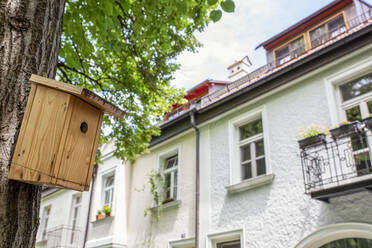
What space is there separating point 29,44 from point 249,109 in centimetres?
707

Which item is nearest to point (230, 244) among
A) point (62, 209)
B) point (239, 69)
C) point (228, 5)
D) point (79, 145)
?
point (228, 5)

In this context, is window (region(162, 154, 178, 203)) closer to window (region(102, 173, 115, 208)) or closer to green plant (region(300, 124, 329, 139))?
window (region(102, 173, 115, 208))

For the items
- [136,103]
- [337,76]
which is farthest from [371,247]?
[136,103]

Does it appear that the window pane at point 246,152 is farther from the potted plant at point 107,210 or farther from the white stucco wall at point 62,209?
the white stucco wall at point 62,209

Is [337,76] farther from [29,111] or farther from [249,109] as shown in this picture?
[29,111]

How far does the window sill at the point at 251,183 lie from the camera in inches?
299

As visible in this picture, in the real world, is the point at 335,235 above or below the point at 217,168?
below

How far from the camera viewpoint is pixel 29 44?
2258 millimetres

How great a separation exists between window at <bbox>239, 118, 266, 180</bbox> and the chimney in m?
4.67

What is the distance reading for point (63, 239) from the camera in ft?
44.8

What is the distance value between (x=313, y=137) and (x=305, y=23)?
450 centimetres

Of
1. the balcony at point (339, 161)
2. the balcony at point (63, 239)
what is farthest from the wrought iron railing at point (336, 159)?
the balcony at point (63, 239)

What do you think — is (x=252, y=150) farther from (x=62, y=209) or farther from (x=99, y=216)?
(x=62, y=209)

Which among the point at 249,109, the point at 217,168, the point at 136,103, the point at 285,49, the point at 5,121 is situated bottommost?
the point at 5,121
